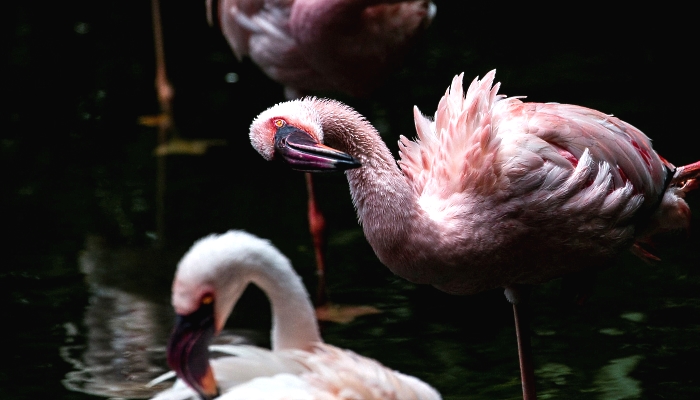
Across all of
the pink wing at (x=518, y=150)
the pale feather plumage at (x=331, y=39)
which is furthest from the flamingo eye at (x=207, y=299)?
the pale feather plumage at (x=331, y=39)

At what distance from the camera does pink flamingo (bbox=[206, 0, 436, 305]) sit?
496 cm

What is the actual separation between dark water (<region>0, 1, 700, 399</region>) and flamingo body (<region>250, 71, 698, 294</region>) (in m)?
0.72

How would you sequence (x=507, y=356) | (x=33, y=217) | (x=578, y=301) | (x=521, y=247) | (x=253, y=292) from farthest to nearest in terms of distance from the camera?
(x=33, y=217) < (x=253, y=292) < (x=507, y=356) < (x=578, y=301) < (x=521, y=247)

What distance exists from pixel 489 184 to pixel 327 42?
1983mm

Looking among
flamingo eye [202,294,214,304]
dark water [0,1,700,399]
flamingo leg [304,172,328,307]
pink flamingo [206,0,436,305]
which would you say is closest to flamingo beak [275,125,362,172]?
flamingo eye [202,294,214,304]

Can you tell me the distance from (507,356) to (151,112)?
4514 mm

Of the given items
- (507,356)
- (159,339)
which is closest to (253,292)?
(159,339)

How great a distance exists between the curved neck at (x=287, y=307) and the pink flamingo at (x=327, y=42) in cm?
181

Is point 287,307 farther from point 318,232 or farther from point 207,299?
point 318,232

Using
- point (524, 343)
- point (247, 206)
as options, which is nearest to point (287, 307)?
point (524, 343)

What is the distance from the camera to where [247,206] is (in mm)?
5898

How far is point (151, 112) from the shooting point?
7887 mm

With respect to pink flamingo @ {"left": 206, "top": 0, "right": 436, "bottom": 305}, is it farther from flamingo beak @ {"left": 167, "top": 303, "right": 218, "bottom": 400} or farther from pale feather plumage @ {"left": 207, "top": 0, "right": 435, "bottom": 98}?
flamingo beak @ {"left": 167, "top": 303, "right": 218, "bottom": 400}

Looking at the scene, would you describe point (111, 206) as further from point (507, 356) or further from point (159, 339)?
point (507, 356)
